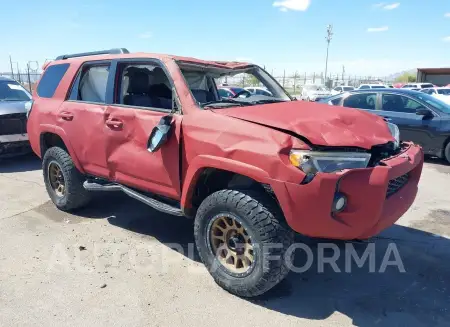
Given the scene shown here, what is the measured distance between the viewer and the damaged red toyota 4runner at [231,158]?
2.68 metres

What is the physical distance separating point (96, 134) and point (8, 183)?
3.24 m

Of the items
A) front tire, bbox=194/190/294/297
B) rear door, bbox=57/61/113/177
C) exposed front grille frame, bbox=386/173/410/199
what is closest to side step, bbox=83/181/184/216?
rear door, bbox=57/61/113/177

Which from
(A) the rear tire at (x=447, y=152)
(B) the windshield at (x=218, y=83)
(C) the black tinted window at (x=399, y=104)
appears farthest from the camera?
(C) the black tinted window at (x=399, y=104)

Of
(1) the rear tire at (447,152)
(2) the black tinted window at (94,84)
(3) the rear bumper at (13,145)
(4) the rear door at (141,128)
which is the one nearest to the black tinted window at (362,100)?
(1) the rear tire at (447,152)

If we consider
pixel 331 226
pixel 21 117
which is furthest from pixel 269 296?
pixel 21 117

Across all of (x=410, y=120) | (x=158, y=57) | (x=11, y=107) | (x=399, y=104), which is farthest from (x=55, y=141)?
(x=399, y=104)

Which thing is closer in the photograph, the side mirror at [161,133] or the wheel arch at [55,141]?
the side mirror at [161,133]

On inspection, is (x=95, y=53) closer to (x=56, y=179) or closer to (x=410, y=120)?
(x=56, y=179)

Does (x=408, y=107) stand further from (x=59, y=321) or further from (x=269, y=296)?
(x=59, y=321)

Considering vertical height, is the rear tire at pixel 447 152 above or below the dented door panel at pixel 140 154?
below

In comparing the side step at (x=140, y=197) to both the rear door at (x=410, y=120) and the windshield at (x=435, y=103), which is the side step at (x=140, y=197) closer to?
the rear door at (x=410, y=120)

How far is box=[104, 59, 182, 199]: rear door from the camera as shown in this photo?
11.5 feet

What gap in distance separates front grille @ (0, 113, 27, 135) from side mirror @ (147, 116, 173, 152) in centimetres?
545

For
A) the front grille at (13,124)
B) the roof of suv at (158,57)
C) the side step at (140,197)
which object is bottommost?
the side step at (140,197)
